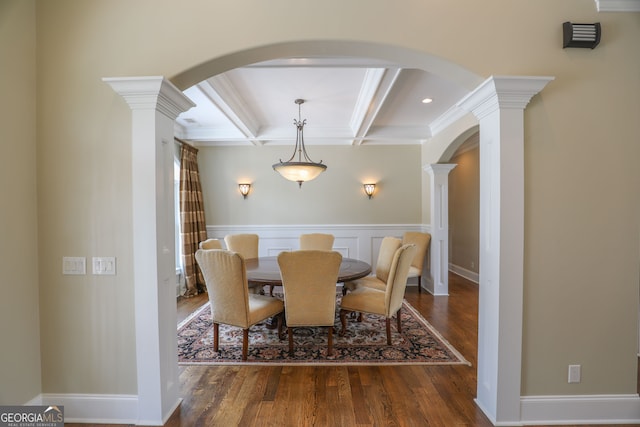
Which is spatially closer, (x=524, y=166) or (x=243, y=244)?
(x=524, y=166)

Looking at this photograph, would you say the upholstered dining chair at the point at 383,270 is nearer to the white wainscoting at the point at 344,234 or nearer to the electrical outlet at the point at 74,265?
the white wainscoting at the point at 344,234

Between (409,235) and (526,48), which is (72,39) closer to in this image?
(526,48)

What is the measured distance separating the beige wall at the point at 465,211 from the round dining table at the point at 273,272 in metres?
3.29

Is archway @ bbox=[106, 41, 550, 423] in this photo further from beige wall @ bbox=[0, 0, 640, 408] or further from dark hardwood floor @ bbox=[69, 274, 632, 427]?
dark hardwood floor @ bbox=[69, 274, 632, 427]

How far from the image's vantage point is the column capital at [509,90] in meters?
1.72

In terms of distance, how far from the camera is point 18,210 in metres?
1.74

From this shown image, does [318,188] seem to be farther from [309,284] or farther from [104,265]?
[104,265]

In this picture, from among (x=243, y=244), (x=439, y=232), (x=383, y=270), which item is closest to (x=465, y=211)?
(x=439, y=232)

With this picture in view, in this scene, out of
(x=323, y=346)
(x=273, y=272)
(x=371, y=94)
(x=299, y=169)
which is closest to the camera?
(x=323, y=346)

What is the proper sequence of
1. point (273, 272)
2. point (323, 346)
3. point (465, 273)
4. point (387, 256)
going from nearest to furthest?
point (323, 346), point (273, 272), point (387, 256), point (465, 273)

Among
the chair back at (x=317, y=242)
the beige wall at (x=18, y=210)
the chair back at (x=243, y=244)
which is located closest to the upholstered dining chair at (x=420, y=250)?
the chair back at (x=317, y=242)

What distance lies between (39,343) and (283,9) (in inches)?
103

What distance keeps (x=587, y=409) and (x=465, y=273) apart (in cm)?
432

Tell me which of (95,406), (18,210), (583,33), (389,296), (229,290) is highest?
(583,33)
